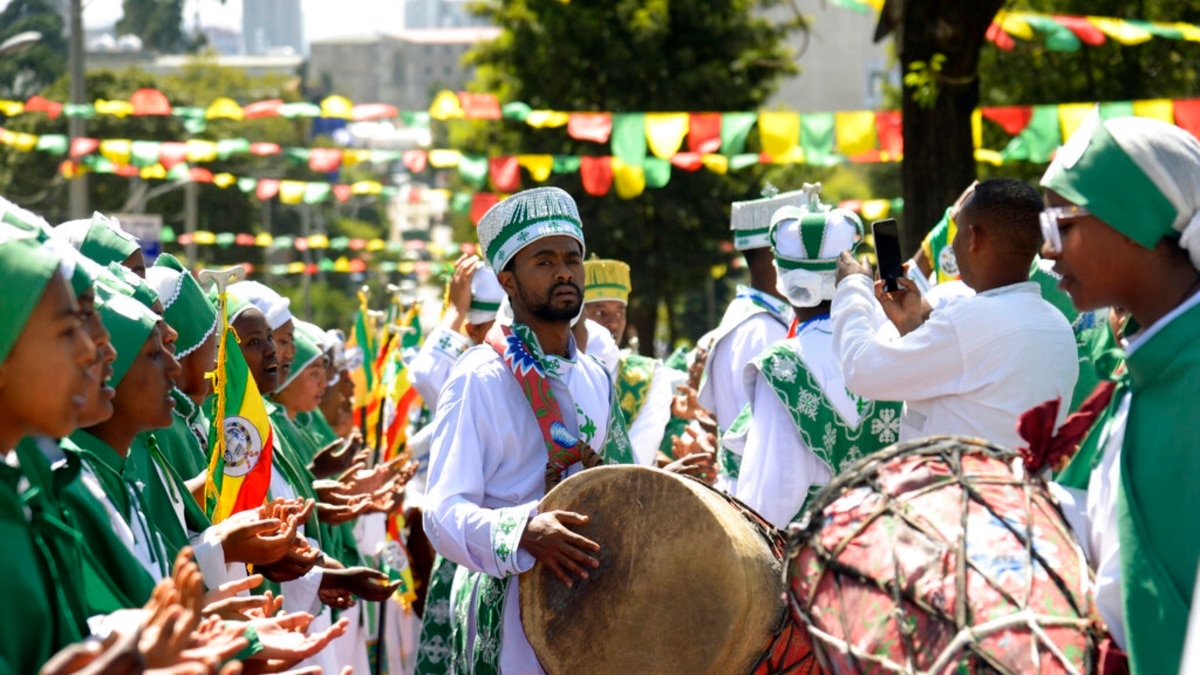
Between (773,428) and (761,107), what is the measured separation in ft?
88.4

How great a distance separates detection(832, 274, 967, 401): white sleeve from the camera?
15.3 ft

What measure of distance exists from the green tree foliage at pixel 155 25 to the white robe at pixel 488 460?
87329 mm

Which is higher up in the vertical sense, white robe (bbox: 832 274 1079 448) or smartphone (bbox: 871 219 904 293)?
smartphone (bbox: 871 219 904 293)

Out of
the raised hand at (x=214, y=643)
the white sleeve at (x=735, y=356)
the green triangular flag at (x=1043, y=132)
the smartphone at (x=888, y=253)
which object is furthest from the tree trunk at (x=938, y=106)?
the raised hand at (x=214, y=643)

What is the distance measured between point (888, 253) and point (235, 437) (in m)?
2.32

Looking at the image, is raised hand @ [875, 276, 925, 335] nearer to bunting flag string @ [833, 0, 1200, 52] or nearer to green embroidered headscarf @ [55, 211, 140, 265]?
green embroidered headscarf @ [55, 211, 140, 265]

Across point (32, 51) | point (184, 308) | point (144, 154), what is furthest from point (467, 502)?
point (32, 51)

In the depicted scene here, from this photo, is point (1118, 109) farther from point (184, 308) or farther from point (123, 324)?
point (123, 324)

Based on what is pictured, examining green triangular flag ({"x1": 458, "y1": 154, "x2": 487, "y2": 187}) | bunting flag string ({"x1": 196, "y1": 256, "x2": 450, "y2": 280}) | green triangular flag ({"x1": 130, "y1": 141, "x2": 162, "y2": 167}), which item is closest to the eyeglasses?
green triangular flag ({"x1": 458, "y1": 154, "x2": 487, "y2": 187})

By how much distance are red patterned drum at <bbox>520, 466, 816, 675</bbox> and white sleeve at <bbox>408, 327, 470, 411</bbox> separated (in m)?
3.83

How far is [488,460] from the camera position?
5.12 metres

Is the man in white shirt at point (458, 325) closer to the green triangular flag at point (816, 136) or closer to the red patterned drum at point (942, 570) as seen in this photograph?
the red patterned drum at point (942, 570)

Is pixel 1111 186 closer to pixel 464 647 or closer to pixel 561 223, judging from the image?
pixel 561 223

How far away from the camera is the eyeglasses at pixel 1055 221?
3.39 m
